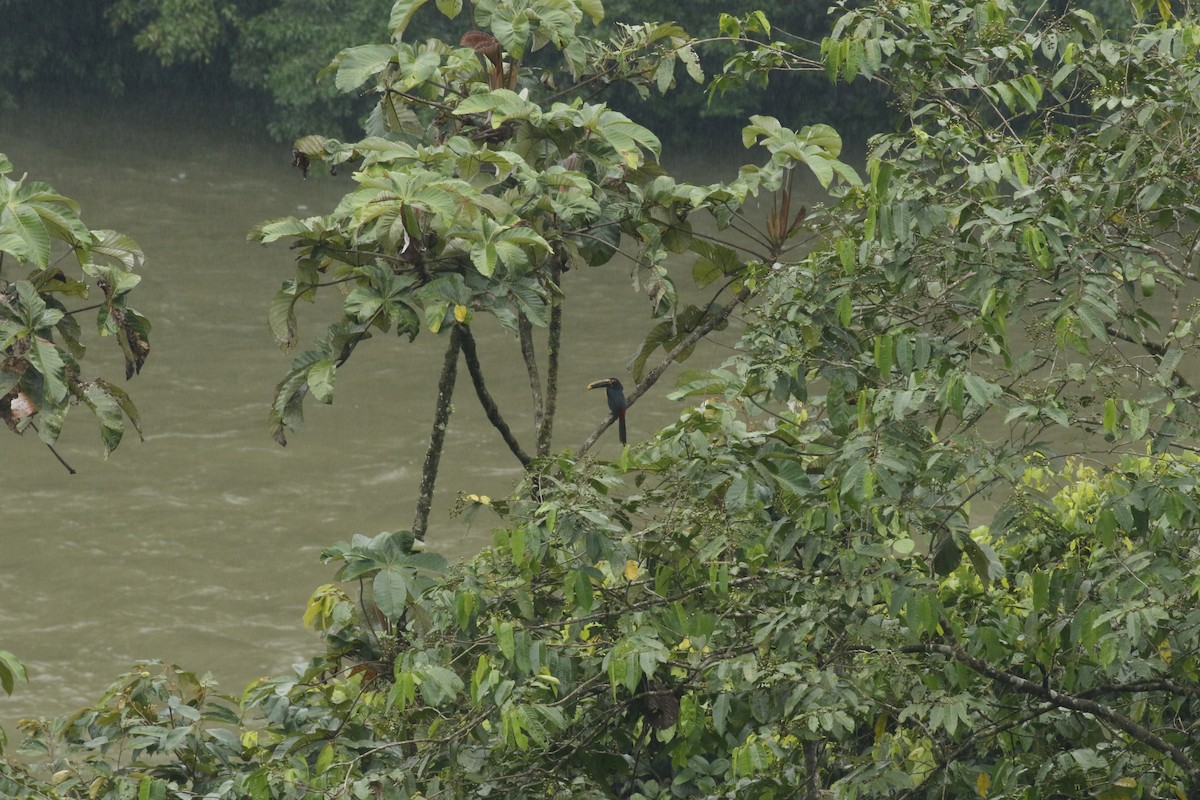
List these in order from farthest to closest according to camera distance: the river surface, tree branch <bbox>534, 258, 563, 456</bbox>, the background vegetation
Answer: the background vegetation → the river surface → tree branch <bbox>534, 258, 563, 456</bbox>

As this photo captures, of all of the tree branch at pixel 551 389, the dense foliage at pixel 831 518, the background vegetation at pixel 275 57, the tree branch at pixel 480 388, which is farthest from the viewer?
the background vegetation at pixel 275 57

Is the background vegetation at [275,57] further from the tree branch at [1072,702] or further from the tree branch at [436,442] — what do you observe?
the tree branch at [1072,702]

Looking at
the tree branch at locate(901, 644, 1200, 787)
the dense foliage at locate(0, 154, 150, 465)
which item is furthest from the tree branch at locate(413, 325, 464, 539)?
the tree branch at locate(901, 644, 1200, 787)

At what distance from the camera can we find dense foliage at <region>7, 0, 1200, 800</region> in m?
2.23

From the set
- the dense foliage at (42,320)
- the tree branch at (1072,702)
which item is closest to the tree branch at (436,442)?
the dense foliage at (42,320)

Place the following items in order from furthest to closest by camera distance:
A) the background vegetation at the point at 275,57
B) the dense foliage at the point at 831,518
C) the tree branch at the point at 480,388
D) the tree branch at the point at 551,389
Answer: the background vegetation at the point at 275,57, the tree branch at the point at 551,389, the tree branch at the point at 480,388, the dense foliage at the point at 831,518

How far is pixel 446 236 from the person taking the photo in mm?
2641

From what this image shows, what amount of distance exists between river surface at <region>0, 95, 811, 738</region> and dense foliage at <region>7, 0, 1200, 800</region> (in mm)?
3777

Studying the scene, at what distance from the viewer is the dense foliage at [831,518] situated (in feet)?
7.32

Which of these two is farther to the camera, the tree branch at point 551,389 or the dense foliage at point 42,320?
the tree branch at point 551,389

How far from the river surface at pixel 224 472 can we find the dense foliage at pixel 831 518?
12.4 feet

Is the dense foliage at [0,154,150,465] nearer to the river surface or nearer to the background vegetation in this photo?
the river surface

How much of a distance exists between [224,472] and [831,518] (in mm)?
7539

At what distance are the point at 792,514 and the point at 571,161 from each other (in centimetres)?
94
